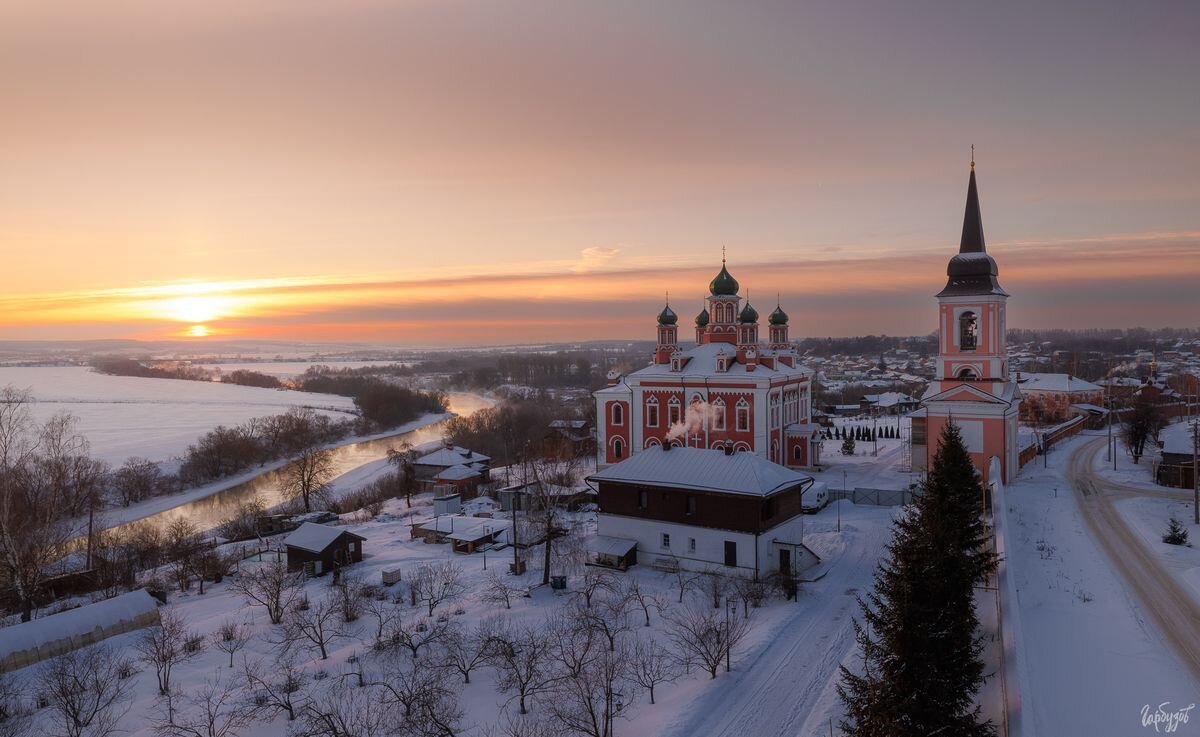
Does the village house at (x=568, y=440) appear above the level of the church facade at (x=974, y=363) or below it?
below

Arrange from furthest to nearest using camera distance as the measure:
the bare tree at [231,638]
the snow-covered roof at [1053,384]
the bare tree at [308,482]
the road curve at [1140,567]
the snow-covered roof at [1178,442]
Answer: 1. the snow-covered roof at [1053,384]
2. the bare tree at [308,482]
3. the snow-covered roof at [1178,442]
4. the bare tree at [231,638]
5. the road curve at [1140,567]

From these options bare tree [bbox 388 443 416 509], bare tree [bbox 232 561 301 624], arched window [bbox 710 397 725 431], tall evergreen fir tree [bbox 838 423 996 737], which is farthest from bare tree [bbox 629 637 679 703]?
bare tree [bbox 388 443 416 509]

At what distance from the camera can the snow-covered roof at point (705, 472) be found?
22.3 m

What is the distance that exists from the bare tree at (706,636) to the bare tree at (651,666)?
374 millimetres

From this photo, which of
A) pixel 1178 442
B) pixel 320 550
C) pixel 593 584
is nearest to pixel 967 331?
pixel 1178 442

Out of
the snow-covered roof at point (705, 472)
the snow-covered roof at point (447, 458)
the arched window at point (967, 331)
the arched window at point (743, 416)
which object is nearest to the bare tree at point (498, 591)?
the snow-covered roof at point (705, 472)

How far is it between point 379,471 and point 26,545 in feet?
97.7

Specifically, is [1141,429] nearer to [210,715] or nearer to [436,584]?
[436,584]

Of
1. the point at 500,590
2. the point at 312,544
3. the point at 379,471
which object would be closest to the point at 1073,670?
the point at 500,590

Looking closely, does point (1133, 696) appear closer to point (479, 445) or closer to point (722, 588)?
point (722, 588)

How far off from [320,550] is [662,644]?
13990mm

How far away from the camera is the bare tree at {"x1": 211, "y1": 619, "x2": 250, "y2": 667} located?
18094mm

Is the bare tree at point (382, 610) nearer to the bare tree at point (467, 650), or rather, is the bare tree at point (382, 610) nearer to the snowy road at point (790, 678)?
the bare tree at point (467, 650)

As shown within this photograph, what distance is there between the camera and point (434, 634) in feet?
56.7
